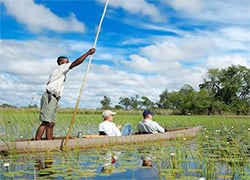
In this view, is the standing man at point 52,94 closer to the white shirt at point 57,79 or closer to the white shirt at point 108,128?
the white shirt at point 57,79

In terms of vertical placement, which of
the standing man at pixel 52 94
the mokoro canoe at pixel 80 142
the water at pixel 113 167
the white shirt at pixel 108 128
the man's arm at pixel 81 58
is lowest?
the water at pixel 113 167

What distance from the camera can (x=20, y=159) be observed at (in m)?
6.78

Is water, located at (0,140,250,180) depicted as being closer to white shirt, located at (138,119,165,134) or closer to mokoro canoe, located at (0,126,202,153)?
mokoro canoe, located at (0,126,202,153)

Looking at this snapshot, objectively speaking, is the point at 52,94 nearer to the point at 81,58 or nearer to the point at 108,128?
the point at 81,58

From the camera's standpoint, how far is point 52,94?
26.9 feet

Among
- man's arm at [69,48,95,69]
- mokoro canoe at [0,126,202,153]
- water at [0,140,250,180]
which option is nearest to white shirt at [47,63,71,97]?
man's arm at [69,48,95,69]

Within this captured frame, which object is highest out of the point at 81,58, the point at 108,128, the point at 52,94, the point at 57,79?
the point at 81,58

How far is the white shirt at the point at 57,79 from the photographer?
822cm

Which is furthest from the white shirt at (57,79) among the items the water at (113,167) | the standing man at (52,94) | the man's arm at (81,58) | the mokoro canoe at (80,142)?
the water at (113,167)

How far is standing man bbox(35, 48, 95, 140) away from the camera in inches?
318

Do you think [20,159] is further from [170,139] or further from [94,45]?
[170,139]

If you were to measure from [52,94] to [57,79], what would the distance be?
0.36m

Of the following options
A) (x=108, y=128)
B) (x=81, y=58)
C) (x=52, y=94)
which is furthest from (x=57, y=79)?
(x=108, y=128)

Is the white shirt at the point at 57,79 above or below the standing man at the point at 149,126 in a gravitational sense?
above
